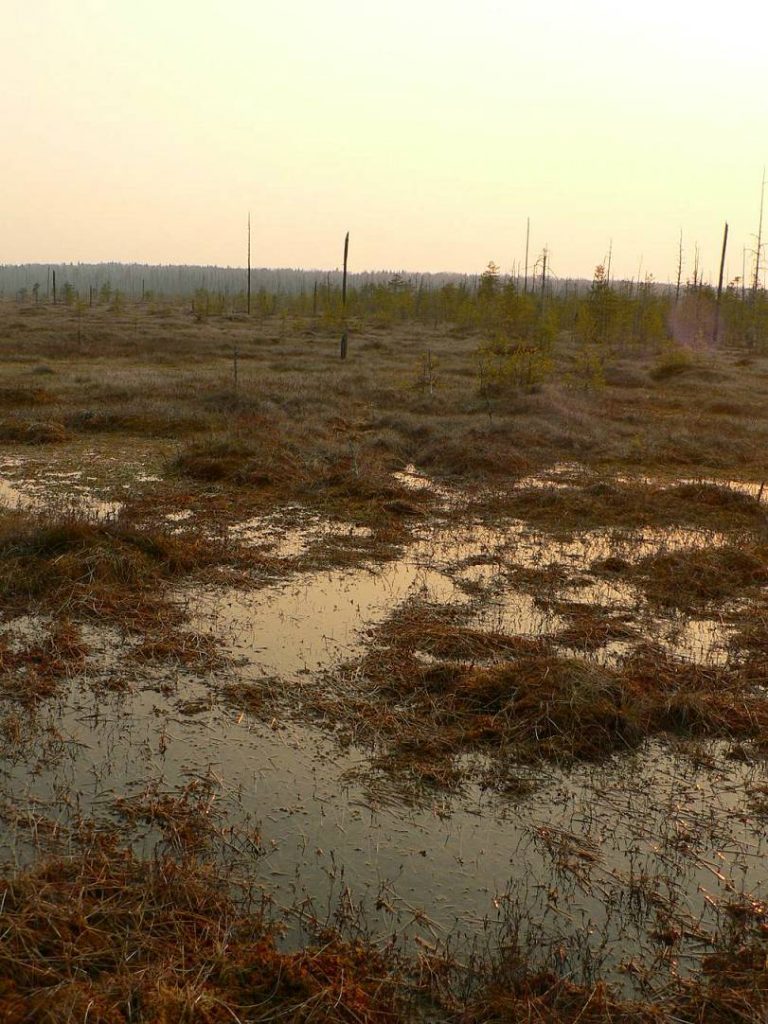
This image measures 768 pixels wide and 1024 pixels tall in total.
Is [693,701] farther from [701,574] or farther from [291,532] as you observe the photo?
[291,532]

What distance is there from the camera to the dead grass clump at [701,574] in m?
8.62

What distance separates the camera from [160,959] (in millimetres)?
3541

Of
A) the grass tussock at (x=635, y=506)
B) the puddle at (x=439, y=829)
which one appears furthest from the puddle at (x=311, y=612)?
the grass tussock at (x=635, y=506)

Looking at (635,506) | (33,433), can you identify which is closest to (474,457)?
(635,506)

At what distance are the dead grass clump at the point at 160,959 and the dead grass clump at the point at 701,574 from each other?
5789 mm

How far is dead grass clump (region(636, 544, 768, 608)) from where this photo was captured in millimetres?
8617

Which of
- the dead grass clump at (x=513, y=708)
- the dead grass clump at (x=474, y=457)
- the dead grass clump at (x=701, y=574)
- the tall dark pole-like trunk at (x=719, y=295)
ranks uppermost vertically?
the tall dark pole-like trunk at (x=719, y=295)

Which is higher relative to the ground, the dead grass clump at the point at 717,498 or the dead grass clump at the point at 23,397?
the dead grass clump at the point at 23,397

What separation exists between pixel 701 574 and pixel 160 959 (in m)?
7.20

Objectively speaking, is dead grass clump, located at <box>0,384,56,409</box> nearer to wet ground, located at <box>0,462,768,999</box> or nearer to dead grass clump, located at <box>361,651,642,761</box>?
wet ground, located at <box>0,462,768,999</box>

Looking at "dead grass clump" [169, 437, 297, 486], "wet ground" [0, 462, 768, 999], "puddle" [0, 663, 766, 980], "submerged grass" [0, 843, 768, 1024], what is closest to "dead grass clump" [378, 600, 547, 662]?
"wet ground" [0, 462, 768, 999]

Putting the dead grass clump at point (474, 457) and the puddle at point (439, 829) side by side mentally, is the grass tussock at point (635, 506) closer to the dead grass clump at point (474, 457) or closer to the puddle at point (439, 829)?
the dead grass clump at point (474, 457)

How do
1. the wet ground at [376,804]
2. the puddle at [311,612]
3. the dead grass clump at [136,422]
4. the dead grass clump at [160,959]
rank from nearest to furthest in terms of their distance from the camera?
1. the dead grass clump at [160,959]
2. the wet ground at [376,804]
3. the puddle at [311,612]
4. the dead grass clump at [136,422]

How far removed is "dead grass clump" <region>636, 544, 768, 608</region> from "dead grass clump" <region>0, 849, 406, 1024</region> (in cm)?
579
